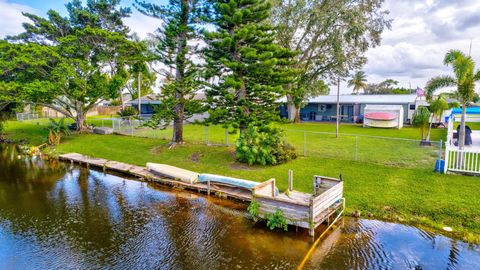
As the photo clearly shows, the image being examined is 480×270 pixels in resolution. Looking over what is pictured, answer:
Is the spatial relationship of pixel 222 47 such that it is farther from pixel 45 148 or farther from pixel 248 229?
pixel 45 148

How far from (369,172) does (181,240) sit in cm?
776

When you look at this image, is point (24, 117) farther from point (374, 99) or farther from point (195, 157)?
point (374, 99)

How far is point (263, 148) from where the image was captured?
13.8m

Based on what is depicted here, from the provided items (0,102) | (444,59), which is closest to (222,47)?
(444,59)

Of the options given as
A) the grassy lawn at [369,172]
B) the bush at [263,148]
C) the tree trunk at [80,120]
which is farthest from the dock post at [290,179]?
the tree trunk at [80,120]

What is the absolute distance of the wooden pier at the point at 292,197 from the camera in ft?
26.3

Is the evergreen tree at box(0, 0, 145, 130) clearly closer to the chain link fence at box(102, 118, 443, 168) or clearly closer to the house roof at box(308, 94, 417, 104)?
the chain link fence at box(102, 118, 443, 168)

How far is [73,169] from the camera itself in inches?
650

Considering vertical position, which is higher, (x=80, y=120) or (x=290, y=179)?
(x=80, y=120)

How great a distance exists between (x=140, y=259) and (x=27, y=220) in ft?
16.0

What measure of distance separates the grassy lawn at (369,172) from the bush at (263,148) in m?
0.42

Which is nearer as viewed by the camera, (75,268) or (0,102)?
(75,268)

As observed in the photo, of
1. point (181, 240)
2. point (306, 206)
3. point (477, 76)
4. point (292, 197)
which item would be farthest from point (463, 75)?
point (181, 240)

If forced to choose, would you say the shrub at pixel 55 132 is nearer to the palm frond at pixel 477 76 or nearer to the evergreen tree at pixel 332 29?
the evergreen tree at pixel 332 29
